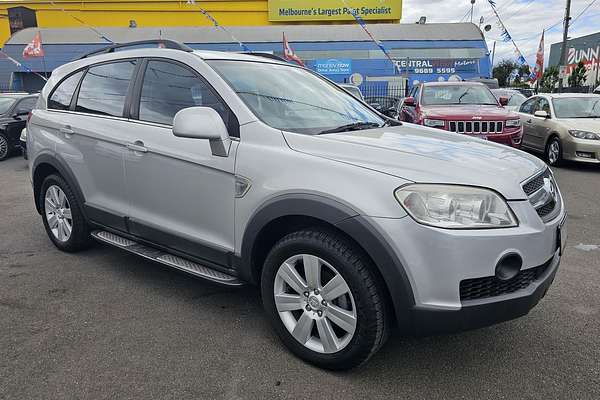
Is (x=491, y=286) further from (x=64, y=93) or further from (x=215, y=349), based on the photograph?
(x=64, y=93)

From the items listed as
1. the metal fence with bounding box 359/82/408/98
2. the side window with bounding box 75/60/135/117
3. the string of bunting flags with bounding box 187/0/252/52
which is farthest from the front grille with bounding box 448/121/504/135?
the metal fence with bounding box 359/82/408/98

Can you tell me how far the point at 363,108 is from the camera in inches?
150

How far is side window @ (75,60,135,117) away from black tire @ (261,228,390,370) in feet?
6.31

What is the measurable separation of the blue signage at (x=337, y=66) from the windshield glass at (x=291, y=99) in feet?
107

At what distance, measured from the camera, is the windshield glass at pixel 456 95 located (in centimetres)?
934

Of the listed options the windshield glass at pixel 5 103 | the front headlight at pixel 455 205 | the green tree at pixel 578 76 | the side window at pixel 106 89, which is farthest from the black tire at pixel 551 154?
the green tree at pixel 578 76

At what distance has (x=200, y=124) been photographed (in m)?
2.68

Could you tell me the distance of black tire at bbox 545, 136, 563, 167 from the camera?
915 cm

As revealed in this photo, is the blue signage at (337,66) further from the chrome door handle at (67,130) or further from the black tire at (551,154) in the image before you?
the chrome door handle at (67,130)

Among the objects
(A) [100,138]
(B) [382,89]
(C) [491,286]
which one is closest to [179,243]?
(A) [100,138]

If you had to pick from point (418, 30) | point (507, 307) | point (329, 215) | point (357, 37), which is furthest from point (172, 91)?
point (418, 30)

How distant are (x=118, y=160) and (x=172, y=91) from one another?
2.29 feet

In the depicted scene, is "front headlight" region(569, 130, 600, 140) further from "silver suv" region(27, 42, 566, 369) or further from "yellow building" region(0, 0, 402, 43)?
"yellow building" region(0, 0, 402, 43)

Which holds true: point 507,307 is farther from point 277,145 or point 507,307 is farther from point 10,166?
point 10,166
